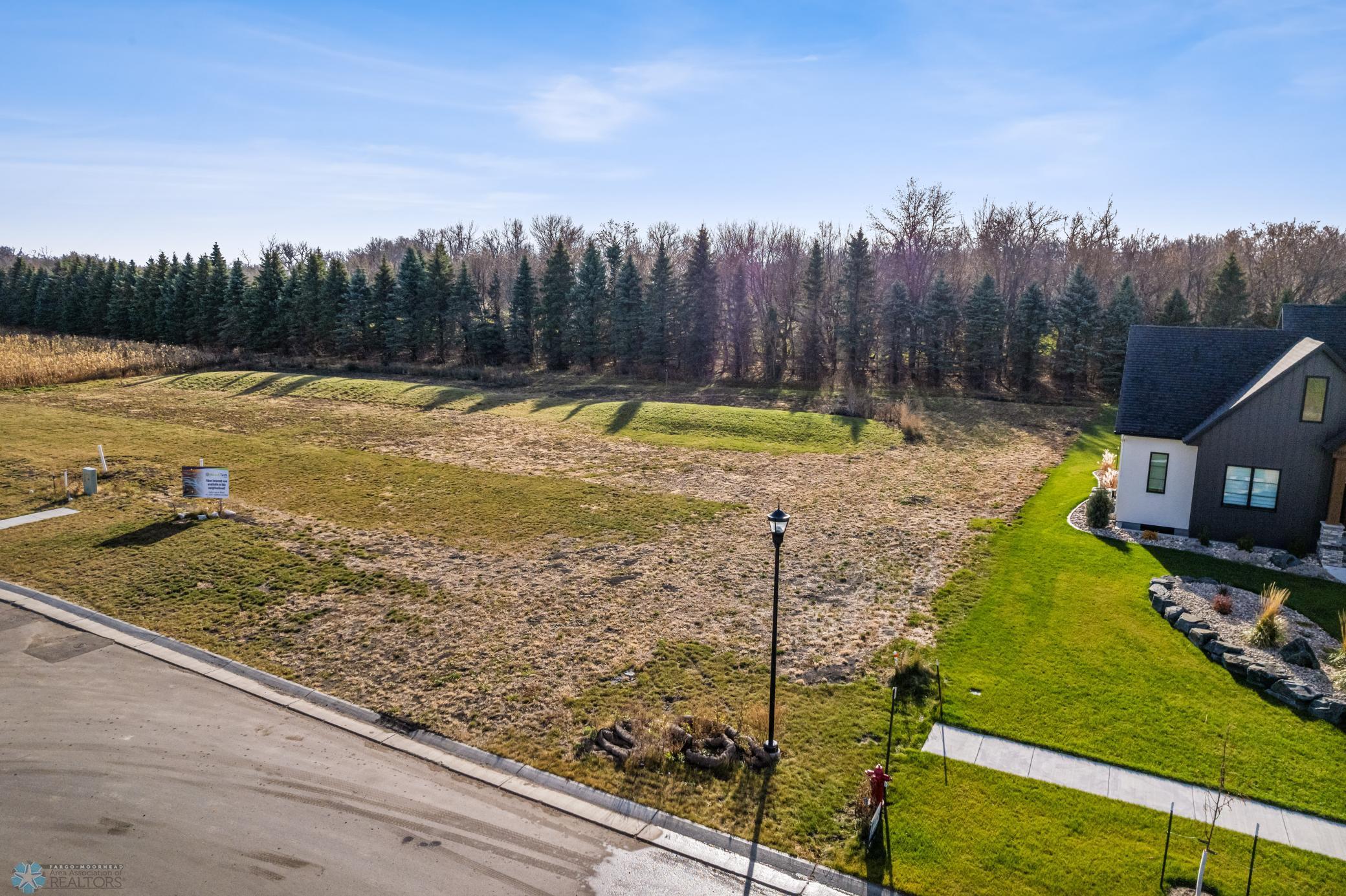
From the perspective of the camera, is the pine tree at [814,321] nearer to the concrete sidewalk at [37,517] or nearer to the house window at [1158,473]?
the house window at [1158,473]

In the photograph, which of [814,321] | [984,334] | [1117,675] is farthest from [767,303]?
[1117,675]

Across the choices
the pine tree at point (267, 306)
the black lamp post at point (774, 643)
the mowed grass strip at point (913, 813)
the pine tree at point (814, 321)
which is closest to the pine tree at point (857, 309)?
the pine tree at point (814, 321)

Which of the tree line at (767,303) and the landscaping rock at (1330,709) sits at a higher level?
the tree line at (767,303)

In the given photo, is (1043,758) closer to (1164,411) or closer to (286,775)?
(286,775)

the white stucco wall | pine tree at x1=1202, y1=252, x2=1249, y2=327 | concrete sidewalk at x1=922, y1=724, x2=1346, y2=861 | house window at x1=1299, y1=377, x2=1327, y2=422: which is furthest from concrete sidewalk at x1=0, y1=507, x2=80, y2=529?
pine tree at x1=1202, y1=252, x2=1249, y2=327

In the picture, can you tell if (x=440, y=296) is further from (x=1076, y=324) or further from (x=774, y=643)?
(x=774, y=643)

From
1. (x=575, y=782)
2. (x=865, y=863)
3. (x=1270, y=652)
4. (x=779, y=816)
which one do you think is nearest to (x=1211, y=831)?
(x=865, y=863)

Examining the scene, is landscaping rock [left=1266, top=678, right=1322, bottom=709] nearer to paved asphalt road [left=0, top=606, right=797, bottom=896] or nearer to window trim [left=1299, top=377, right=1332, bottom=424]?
window trim [left=1299, top=377, right=1332, bottom=424]
